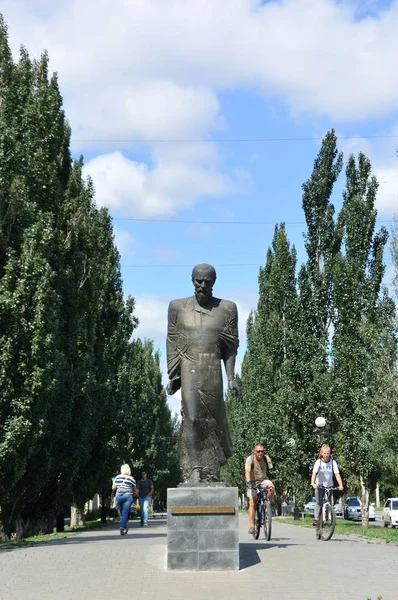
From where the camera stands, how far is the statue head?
12.1 metres

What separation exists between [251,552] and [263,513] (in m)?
2.96

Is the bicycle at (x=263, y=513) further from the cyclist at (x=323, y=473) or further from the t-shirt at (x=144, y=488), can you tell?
the t-shirt at (x=144, y=488)

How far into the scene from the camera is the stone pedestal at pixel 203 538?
11.0 m

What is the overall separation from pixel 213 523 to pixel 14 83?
1906 cm

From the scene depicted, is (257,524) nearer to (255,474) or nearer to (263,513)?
(263,513)

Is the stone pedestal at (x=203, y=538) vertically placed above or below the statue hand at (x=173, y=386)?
below

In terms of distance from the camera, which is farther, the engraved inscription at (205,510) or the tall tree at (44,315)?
the tall tree at (44,315)

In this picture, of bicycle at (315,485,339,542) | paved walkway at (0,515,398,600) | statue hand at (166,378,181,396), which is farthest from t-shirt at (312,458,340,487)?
statue hand at (166,378,181,396)

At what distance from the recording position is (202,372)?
12023mm

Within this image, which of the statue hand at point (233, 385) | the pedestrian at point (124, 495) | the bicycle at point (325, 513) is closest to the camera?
the statue hand at point (233, 385)

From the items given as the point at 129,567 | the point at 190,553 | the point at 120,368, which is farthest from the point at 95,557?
the point at 120,368

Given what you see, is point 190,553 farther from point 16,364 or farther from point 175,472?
point 175,472

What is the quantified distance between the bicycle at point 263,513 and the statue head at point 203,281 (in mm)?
5002

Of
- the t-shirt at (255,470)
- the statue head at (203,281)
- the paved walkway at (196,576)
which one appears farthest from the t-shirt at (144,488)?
the statue head at (203,281)
